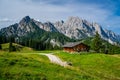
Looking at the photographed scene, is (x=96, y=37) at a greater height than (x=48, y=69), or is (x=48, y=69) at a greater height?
(x=96, y=37)

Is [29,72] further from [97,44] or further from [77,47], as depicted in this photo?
[97,44]

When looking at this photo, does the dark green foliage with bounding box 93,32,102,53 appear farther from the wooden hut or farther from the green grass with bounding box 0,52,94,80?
the green grass with bounding box 0,52,94,80

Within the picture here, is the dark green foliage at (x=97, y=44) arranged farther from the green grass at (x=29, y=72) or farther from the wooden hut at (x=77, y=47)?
the green grass at (x=29, y=72)

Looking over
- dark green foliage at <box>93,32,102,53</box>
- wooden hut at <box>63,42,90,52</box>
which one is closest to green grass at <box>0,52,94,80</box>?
wooden hut at <box>63,42,90,52</box>

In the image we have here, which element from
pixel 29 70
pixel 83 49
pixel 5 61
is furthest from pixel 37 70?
pixel 83 49

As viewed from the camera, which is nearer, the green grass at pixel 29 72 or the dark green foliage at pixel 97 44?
the green grass at pixel 29 72

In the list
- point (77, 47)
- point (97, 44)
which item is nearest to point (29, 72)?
point (77, 47)

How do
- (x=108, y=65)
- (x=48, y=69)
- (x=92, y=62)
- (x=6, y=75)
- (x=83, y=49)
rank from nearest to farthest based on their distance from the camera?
(x=6, y=75), (x=48, y=69), (x=108, y=65), (x=92, y=62), (x=83, y=49)

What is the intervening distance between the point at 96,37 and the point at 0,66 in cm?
10095

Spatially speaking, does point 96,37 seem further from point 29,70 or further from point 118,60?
point 29,70

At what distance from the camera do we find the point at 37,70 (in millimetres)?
26547

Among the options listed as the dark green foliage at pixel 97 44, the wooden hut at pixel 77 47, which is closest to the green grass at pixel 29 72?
the wooden hut at pixel 77 47

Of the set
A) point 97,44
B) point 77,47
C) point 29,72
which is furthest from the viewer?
point 97,44

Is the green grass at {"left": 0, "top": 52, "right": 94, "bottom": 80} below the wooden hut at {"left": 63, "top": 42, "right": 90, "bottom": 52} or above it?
below
